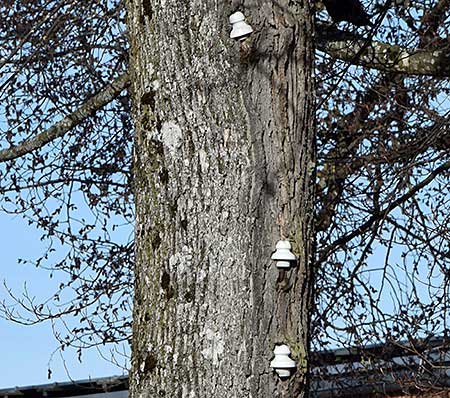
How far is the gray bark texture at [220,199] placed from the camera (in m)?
2.63

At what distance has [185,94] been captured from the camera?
2.79 metres

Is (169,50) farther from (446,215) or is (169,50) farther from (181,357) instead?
(446,215)

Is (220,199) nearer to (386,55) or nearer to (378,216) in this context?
(386,55)

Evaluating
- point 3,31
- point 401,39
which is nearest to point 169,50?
point 401,39

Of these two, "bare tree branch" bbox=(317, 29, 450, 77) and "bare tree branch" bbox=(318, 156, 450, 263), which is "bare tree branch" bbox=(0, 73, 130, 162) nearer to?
"bare tree branch" bbox=(317, 29, 450, 77)

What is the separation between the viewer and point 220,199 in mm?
2695

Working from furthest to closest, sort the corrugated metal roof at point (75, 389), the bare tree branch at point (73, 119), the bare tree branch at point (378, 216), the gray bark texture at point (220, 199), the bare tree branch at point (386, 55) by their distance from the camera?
the corrugated metal roof at point (75, 389), the bare tree branch at point (73, 119), the bare tree branch at point (378, 216), the bare tree branch at point (386, 55), the gray bark texture at point (220, 199)

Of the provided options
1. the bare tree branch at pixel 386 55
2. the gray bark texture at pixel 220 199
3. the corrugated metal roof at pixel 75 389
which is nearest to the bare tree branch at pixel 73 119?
the bare tree branch at pixel 386 55

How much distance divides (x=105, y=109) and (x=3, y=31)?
3.48 feet

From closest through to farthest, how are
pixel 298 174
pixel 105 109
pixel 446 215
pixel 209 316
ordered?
1. pixel 209 316
2. pixel 298 174
3. pixel 446 215
4. pixel 105 109

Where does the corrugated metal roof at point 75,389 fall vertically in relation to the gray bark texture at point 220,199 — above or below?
above

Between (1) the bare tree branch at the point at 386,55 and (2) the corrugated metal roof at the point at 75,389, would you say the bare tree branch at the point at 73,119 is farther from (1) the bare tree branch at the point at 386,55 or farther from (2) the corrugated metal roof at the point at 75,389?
(2) the corrugated metal roof at the point at 75,389

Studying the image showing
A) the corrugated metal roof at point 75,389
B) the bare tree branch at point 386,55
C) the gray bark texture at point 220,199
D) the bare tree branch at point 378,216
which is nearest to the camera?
the gray bark texture at point 220,199

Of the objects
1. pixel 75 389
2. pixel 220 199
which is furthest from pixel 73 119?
pixel 220 199
